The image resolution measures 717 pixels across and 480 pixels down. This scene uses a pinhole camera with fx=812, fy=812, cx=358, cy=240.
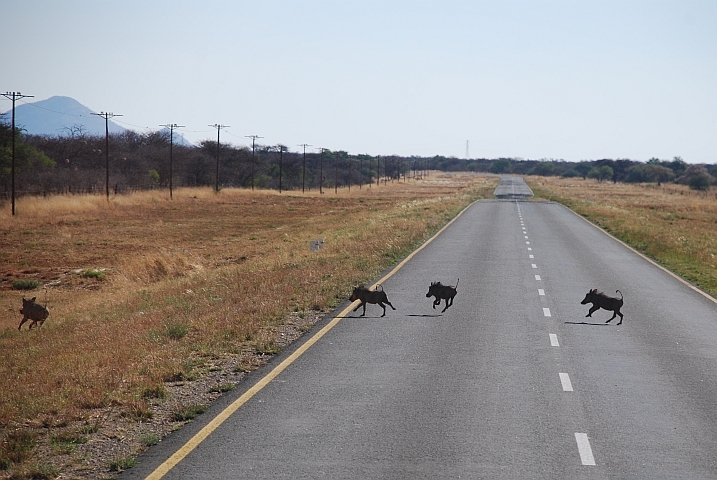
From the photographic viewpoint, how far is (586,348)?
1292cm

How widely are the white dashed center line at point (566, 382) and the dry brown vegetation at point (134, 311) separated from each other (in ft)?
13.8

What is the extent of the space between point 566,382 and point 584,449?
286 centimetres

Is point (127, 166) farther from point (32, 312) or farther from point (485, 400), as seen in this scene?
point (485, 400)

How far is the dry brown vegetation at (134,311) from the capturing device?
8.68m

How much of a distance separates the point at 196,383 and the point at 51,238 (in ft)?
125

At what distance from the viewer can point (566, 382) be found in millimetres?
10578

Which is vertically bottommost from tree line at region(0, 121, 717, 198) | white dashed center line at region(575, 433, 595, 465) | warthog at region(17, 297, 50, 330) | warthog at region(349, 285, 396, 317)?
warthog at region(17, 297, 50, 330)

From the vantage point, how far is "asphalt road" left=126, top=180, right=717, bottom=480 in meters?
7.30

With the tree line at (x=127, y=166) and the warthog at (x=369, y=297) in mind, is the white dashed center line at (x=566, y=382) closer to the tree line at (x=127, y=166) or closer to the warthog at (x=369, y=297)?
the warthog at (x=369, y=297)

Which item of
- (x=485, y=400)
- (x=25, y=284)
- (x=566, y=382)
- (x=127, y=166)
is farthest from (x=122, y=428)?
(x=127, y=166)

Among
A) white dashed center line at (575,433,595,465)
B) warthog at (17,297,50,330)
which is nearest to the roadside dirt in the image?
white dashed center line at (575,433,595,465)

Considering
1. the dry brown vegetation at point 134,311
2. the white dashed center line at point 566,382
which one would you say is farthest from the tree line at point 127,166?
the white dashed center line at point 566,382

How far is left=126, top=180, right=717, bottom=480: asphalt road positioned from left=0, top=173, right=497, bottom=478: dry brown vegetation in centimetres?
98

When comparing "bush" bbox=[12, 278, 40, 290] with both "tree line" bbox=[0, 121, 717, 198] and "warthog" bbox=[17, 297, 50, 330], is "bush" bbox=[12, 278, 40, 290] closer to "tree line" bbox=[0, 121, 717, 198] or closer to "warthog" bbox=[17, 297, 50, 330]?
"warthog" bbox=[17, 297, 50, 330]
